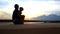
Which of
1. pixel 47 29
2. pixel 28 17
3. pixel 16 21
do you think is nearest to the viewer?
pixel 47 29

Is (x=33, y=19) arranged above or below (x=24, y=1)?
below

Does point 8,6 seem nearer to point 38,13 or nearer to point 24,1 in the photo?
point 24,1

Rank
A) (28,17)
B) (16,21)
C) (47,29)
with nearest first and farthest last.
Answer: (47,29) → (16,21) → (28,17)

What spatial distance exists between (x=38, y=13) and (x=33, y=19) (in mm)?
194

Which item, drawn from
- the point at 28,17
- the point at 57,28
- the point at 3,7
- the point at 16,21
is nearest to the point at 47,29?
the point at 57,28

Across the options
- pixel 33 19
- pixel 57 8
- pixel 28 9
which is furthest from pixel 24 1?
pixel 57 8

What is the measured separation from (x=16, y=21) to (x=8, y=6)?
1.14 metres

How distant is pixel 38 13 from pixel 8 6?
742 millimetres

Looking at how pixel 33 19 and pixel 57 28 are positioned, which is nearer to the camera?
pixel 57 28

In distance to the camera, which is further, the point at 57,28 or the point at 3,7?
the point at 3,7

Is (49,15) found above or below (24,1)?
below

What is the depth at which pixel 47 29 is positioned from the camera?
2.48 m

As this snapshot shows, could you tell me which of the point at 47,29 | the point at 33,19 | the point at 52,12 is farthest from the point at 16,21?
the point at 52,12

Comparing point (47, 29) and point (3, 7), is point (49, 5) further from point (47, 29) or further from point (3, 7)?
point (47, 29)
